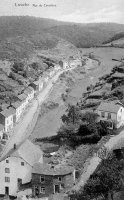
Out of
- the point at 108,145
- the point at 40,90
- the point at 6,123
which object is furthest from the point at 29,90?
the point at 108,145

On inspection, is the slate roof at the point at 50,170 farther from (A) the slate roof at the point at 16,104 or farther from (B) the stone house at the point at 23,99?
(B) the stone house at the point at 23,99

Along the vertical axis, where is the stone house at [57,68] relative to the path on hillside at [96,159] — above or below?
above

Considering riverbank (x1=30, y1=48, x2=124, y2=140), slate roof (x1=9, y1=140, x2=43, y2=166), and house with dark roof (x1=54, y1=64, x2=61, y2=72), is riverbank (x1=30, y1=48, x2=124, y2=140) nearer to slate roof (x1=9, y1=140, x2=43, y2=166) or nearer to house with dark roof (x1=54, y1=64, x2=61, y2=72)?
house with dark roof (x1=54, y1=64, x2=61, y2=72)

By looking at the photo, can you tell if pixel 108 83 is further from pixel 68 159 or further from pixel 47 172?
pixel 47 172

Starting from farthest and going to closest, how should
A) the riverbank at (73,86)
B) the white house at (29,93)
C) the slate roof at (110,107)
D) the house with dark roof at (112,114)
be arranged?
the white house at (29,93) < the riverbank at (73,86) < the slate roof at (110,107) < the house with dark roof at (112,114)

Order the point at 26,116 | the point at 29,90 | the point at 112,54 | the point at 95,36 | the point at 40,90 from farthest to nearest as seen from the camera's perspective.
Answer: the point at 95,36 → the point at 112,54 → the point at 40,90 → the point at 29,90 → the point at 26,116

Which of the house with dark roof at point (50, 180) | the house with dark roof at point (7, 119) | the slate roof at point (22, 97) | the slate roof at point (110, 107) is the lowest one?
A: the house with dark roof at point (50, 180)

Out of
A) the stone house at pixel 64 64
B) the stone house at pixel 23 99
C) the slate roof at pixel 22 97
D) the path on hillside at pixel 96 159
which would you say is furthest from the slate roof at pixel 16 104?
the stone house at pixel 64 64
